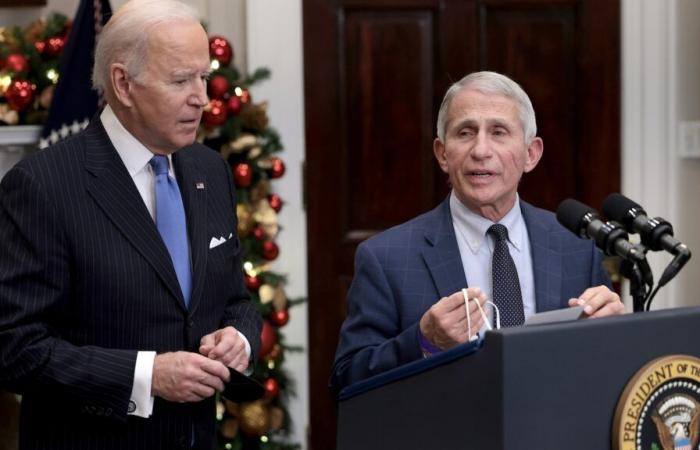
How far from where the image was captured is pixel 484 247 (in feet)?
7.57

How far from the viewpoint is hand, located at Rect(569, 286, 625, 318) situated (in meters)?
1.93

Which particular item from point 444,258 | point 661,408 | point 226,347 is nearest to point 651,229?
point 661,408

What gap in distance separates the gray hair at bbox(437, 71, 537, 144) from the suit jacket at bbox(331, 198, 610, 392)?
0.17 meters

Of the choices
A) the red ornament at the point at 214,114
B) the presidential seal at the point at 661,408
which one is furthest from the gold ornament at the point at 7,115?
the presidential seal at the point at 661,408

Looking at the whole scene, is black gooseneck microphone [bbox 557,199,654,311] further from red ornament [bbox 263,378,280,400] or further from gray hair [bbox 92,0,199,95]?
red ornament [bbox 263,378,280,400]

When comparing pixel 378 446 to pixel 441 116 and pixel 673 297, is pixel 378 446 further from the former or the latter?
pixel 673 297

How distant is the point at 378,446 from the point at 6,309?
2.43 feet

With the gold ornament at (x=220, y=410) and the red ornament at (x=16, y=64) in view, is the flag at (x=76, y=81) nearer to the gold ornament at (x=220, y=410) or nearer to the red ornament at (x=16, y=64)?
the red ornament at (x=16, y=64)

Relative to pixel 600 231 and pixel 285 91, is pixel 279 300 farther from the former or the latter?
pixel 600 231

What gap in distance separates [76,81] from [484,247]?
2.07 meters

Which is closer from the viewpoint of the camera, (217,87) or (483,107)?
(483,107)

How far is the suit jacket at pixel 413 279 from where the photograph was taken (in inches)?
87.7

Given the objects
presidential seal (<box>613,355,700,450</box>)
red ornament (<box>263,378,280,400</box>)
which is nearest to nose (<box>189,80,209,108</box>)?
presidential seal (<box>613,355,700,450</box>)

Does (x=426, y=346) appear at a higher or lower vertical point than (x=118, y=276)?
lower
